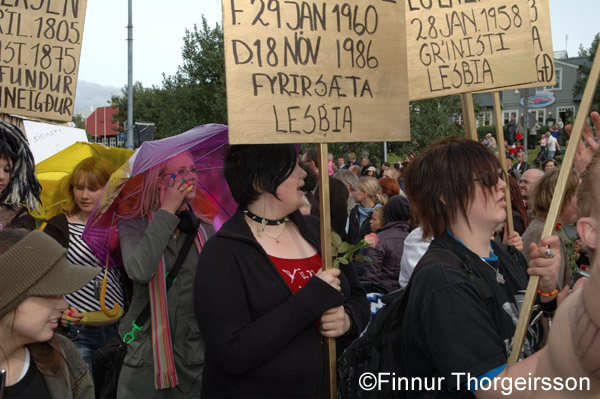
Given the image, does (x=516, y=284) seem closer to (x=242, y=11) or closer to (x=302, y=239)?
(x=302, y=239)

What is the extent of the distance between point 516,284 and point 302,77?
121cm

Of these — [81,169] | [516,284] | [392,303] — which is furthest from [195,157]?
[516,284]

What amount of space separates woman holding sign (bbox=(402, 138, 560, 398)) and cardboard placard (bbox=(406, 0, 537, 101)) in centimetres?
111

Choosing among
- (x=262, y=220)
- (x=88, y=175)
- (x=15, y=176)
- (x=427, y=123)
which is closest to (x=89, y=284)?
(x=88, y=175)

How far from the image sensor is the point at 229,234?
7.68 ft

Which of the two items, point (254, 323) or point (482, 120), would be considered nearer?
point (254, 323)

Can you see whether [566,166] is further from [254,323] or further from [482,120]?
[482,120]

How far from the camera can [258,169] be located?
247 centimetres

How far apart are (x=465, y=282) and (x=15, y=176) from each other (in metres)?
2.78

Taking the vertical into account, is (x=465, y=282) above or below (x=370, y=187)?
below

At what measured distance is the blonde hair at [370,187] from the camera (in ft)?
23.8

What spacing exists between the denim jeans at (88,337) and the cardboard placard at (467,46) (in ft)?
8.32

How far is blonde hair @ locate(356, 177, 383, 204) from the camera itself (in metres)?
7.24

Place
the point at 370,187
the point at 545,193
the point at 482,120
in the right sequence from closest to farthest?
the point at 545,193 → the point at 370,187 → the point at 482,120
